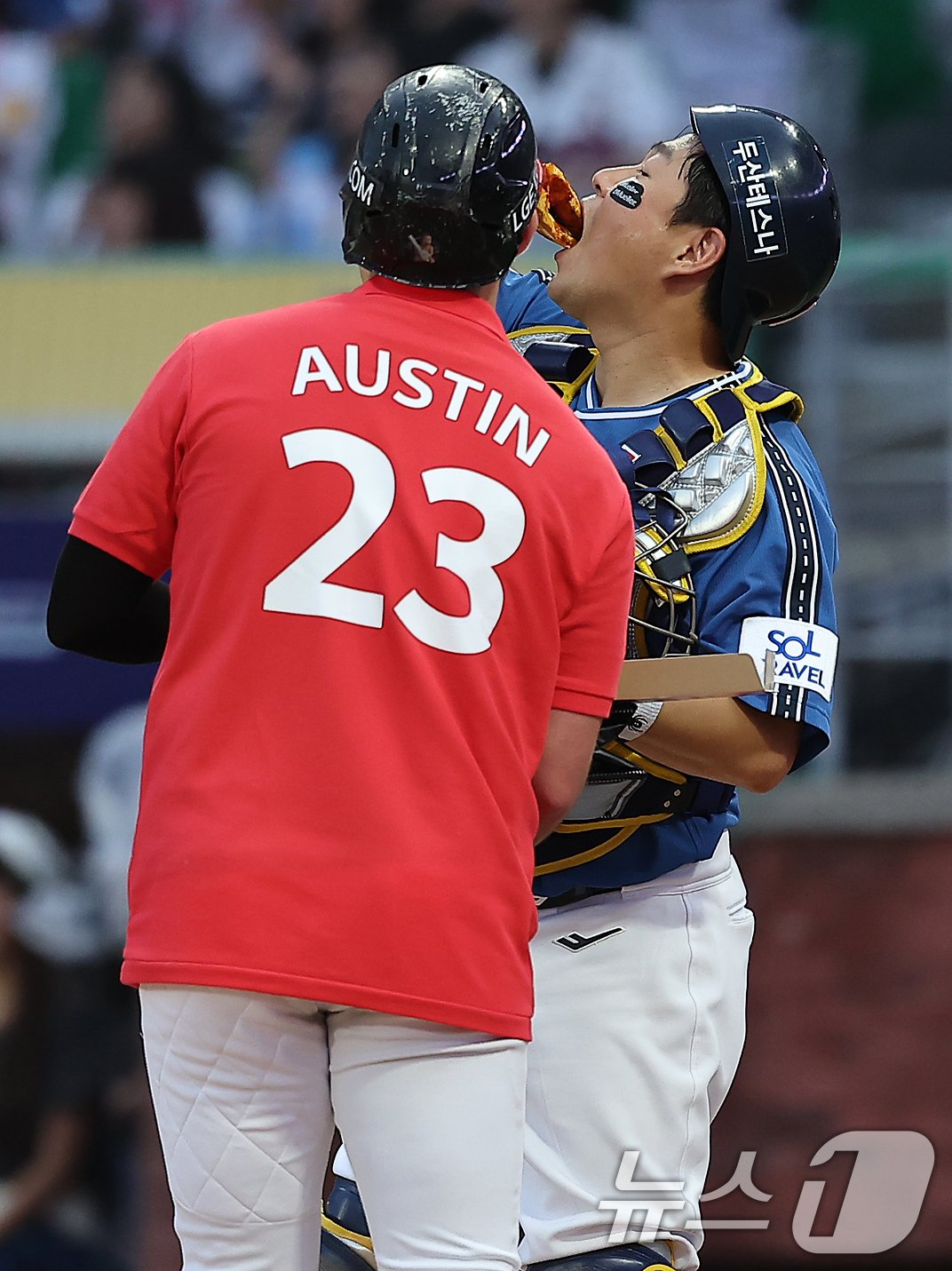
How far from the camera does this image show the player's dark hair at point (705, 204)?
275cm

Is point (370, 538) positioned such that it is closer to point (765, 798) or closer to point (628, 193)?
point (628, 193)

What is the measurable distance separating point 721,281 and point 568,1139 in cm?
132

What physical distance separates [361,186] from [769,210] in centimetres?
88

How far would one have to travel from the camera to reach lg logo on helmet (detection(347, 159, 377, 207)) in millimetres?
2031

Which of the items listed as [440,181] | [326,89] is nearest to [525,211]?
[440,181]

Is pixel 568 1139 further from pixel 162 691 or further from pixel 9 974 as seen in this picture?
pixel 9 974

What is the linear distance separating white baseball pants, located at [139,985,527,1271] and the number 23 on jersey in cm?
42

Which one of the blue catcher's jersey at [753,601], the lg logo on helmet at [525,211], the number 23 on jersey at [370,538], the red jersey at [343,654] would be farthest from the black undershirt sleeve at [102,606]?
the blue catcher's jersey at [753,601]

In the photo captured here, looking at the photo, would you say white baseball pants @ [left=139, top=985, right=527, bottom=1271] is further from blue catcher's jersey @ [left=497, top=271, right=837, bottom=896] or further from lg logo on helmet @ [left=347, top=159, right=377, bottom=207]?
lg logo on helmet @ [left=347, top=159, right=377, bottom=207]

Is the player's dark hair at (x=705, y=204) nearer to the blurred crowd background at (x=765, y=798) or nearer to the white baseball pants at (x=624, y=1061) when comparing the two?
the white baseball pants at (x=624, y=1061)

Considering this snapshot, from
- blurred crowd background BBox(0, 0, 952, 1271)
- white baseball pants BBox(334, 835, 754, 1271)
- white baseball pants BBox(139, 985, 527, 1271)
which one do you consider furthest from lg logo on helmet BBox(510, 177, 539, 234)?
blurred crowd background BBox(0, 0, 952, 1271)

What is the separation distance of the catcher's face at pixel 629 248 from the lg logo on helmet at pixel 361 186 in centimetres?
77

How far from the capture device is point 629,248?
2.77m

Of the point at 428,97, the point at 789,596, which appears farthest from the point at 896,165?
the point at 428,97
